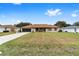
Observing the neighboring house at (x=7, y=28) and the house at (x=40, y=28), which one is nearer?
the neighboring house at (x=7, y=28)

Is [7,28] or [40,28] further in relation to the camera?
[40,28]

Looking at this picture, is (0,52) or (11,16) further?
(11,16)

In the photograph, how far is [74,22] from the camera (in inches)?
289

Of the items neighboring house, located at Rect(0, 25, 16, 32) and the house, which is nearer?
neighboring house, located at Rect(0, 25, 16, 32)

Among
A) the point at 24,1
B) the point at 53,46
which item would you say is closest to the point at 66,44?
the point at 53,46

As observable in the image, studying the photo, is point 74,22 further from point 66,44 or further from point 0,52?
point 0,52

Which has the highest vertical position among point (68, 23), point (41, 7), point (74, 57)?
point (41, 7)

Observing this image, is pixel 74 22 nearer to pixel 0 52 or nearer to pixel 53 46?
pixel 53 46

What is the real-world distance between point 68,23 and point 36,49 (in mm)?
1746

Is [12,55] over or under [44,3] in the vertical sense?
under

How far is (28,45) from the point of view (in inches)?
274

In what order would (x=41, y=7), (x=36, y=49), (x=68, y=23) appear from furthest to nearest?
1. (x=68, y=23)
2. (x=41, y=7)
3. (x=36, y=49)

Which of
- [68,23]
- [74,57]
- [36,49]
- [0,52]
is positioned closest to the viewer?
[74,57]

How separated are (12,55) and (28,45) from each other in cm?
122
